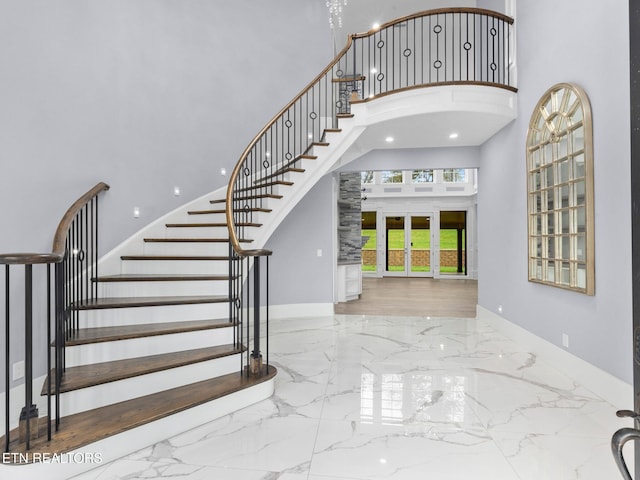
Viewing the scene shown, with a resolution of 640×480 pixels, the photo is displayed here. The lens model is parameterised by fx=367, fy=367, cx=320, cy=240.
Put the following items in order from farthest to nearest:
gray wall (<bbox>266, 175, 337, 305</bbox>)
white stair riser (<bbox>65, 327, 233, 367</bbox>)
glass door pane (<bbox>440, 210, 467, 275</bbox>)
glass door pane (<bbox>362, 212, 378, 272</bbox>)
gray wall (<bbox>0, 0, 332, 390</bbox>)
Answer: glass door pane (<bbox>362, 212, 378, 272</bbox>)
glass door pane (<bbox>440, 210, 467, 275</bbox>)
gray wall (<bbox>266, 175, 337, 305</bbox>)
gray wall (<bbox>0, 0, 332, 390</bbox>)
white stair riser (<bbox>65, 327, 233, 367</bbox>)

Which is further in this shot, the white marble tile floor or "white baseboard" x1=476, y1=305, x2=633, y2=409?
"white baseboard" x1=476, y1=305, x2=633, y2=409

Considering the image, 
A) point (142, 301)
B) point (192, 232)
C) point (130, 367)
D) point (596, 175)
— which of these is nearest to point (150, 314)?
point (142, 301)

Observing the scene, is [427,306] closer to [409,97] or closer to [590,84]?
[409,97]

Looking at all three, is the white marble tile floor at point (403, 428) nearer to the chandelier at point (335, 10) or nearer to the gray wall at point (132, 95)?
the gray wall at point (132, 95)

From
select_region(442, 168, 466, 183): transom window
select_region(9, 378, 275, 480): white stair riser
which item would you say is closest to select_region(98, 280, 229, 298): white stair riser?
select_region(9, 378, 275, 480): white stair riser

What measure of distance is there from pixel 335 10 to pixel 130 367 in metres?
6.55

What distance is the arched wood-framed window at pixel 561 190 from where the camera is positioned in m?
2.93

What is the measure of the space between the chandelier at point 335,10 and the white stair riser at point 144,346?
5607mm

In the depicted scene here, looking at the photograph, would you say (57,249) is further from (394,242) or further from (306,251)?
(394,242)

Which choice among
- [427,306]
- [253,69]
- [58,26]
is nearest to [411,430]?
[58,26]

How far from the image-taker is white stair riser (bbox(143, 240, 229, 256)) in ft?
13.4

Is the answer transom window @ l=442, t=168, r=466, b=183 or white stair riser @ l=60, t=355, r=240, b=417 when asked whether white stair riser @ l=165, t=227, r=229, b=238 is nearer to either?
white stair riser @ l=60, t=355, r=240, b=417

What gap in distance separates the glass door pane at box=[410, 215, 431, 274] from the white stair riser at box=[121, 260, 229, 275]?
927 cm

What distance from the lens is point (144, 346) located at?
9.03ft
